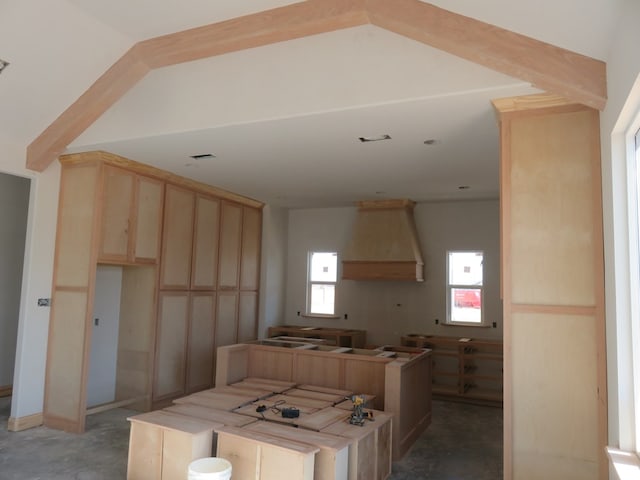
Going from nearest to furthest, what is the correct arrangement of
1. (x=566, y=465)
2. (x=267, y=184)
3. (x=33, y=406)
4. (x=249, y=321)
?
(x=566, y=465) → (x=33, y=406) → (x=267, y=184) → (x=249, y=321)

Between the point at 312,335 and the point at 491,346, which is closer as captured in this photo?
the point at 491,346

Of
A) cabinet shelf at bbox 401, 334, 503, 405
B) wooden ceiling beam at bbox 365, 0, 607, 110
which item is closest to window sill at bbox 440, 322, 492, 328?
cabinet shelf at bbox 401, 334, 503, 405

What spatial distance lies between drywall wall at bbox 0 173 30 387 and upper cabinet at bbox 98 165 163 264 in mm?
2220

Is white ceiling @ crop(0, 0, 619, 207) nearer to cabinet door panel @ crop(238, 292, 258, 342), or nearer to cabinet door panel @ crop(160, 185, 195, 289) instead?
cabinet door panel @ crop(160, 185, 195, 289)

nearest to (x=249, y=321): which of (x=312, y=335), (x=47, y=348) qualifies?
(x=312, y=335)

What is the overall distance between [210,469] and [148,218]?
3510 millimetres

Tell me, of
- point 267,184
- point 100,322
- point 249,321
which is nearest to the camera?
point 100,322

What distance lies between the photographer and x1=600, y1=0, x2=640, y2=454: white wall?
2479mm

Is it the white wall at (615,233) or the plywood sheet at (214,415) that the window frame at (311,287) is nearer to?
the plywood sheet at (214,415)

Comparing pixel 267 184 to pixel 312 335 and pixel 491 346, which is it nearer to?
pixel 312 335

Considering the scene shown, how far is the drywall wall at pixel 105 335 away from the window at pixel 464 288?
16.3 feet

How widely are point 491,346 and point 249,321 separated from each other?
12.5ft

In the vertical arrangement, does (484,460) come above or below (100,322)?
below

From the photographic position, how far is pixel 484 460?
4445mm
